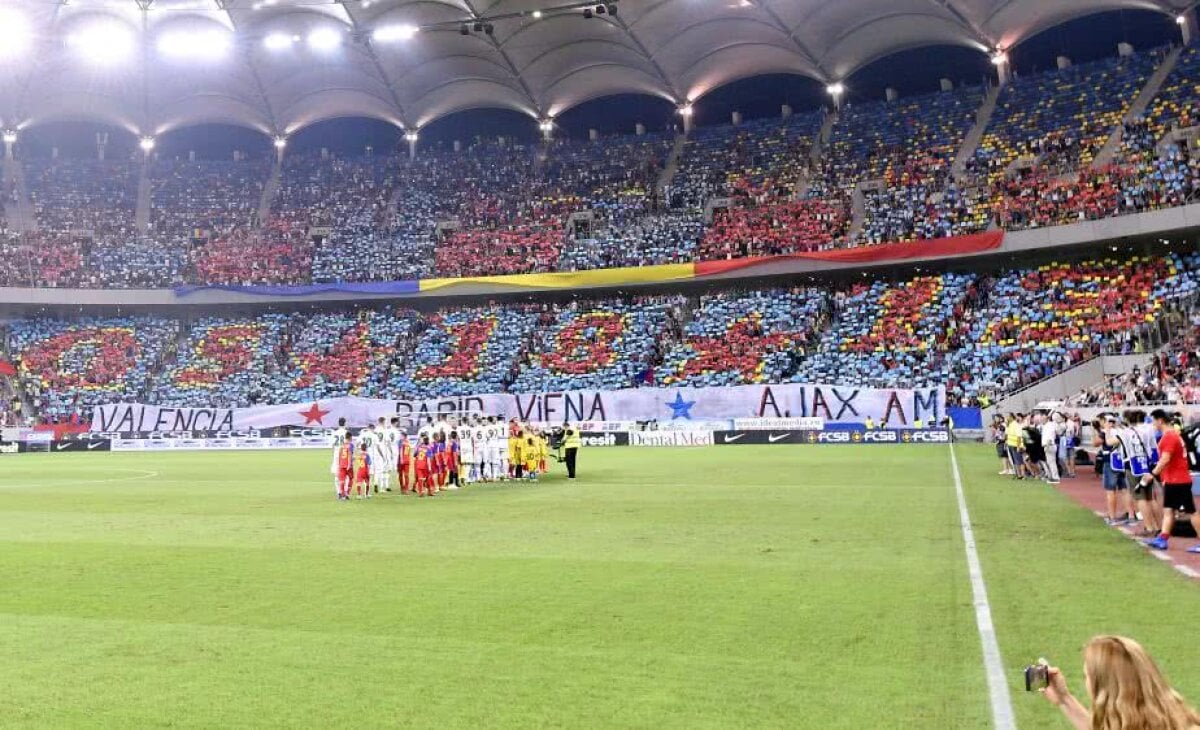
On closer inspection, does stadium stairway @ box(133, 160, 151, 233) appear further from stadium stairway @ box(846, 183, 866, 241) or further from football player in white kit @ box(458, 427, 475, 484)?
football player in white kit @ box(458, 427, 475, 484)

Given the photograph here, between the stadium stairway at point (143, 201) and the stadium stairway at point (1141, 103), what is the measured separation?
201ft

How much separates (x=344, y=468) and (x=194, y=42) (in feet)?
152

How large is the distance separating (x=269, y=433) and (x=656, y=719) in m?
50.3

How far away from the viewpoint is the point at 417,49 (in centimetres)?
6181

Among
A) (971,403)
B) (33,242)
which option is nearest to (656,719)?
(971,403)

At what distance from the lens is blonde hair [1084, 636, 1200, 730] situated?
10.7 feet

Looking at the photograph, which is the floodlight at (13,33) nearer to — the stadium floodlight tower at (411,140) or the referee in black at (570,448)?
the stadium floodlight tower at (411,140)

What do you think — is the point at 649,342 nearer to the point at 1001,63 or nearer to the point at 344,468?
the point at 1001,63

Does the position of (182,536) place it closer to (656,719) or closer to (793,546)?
(793,546)

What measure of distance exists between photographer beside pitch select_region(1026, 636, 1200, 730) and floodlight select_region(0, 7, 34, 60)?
6324cm

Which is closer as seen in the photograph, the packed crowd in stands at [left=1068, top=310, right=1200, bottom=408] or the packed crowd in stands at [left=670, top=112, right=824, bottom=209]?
the packed crowd in stands at [left=1068, top=310, right=1200, bottom=408]

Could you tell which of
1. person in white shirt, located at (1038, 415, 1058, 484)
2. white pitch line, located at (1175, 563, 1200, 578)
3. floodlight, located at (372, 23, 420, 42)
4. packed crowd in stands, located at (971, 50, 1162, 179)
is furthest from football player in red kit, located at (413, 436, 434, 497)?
packed crowd in stands, located at (971, 50, 1162, 179)

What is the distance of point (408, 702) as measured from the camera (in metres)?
6.16

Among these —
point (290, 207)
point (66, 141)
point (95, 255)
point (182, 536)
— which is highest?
point (66, 141)
